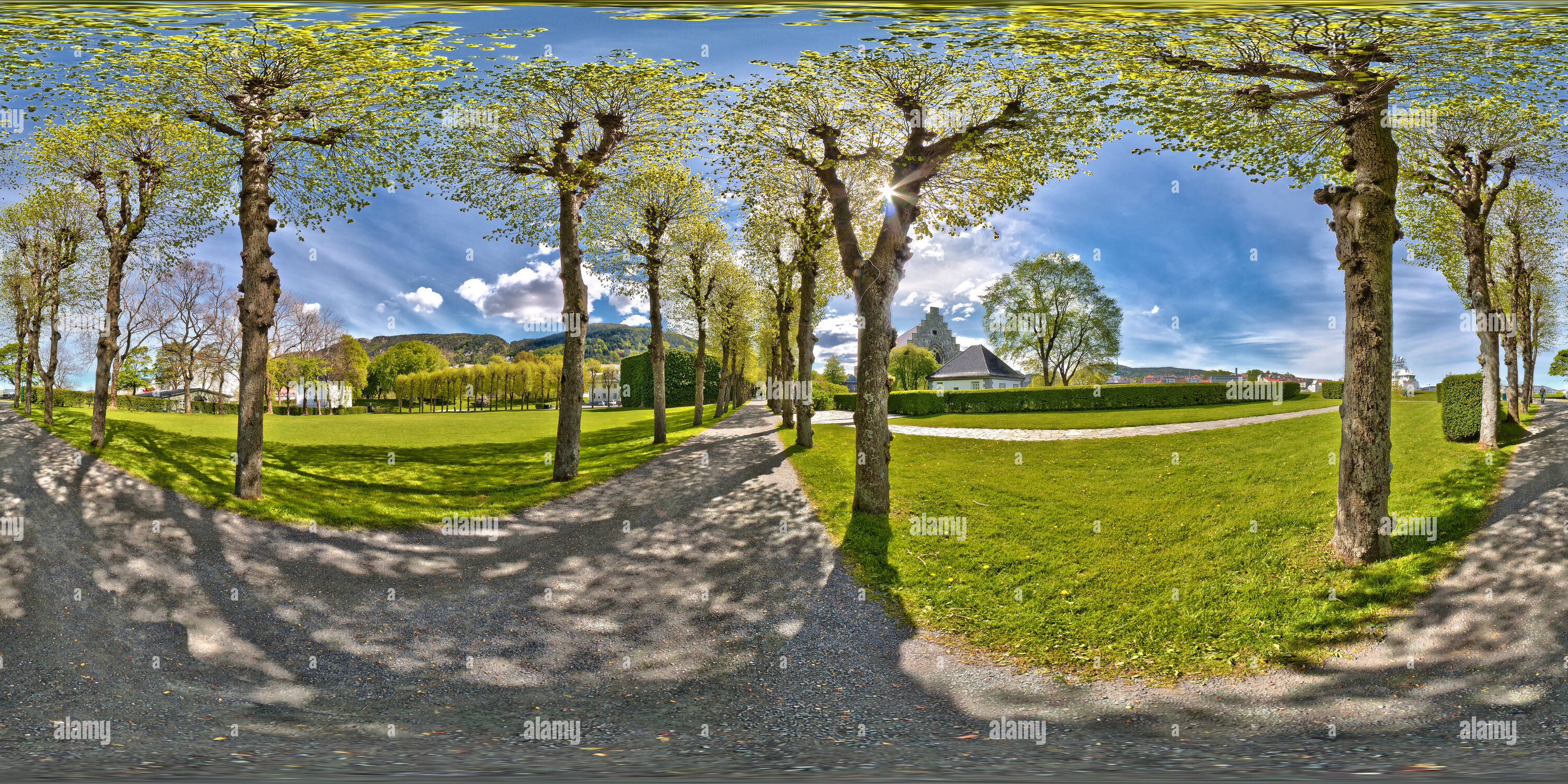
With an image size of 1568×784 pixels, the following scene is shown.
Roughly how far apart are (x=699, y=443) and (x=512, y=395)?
65.0ft

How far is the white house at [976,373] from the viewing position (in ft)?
155

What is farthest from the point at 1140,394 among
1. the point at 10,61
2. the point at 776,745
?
the point at 10,61

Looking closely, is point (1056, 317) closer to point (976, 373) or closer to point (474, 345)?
point (976, 373)

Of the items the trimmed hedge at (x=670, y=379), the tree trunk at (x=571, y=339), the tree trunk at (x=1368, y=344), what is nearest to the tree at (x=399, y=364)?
the trimmed hedge at (x=670, y=379)

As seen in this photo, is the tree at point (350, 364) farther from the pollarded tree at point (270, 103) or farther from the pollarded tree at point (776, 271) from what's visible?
the pollarded tree at point (776, 271)

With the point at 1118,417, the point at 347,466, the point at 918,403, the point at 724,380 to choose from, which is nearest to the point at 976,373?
the point at 918,403

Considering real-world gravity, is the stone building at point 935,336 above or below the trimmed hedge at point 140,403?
above

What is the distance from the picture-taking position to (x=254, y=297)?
818 centimetres

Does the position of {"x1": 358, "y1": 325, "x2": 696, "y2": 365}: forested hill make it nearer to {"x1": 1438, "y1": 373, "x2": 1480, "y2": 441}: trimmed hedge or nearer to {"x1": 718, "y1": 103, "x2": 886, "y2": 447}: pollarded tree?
{"x1": 718, "y1": 103, "x2": 886, "y2": 447}: pollarded tree

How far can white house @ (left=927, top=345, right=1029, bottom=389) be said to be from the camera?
4722 cm

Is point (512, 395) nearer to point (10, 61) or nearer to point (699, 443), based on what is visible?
point (699, 443)

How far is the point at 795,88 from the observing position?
823 cm

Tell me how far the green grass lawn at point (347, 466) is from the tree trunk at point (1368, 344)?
10595 mm

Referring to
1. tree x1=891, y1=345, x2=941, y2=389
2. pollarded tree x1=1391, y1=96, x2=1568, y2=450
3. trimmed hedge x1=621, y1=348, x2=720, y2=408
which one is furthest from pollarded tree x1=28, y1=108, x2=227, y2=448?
tree x1=891, y1=345, x2=941, y2=389
